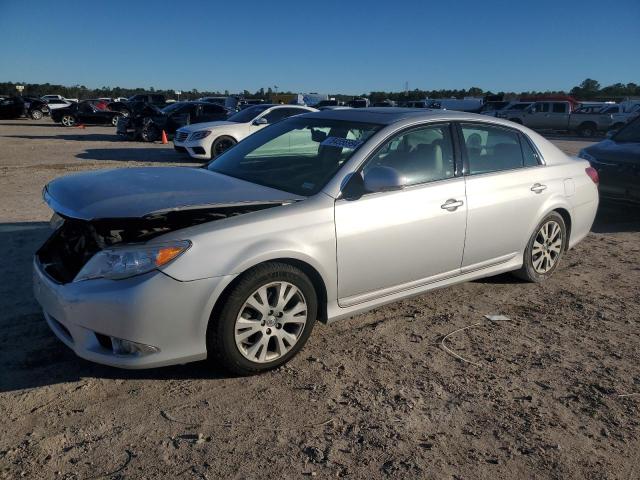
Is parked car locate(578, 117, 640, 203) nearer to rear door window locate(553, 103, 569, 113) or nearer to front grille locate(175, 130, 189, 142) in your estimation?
front grille locate(175, 130, 189, 142)

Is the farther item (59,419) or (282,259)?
(282,259)

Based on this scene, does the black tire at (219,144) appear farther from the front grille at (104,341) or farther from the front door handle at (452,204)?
the front grille at (104,341)

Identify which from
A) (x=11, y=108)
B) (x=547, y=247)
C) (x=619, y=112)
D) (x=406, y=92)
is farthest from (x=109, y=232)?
(x=406, y=92)

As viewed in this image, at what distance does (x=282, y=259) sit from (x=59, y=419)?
4.90 ft

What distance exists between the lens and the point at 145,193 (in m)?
3.45

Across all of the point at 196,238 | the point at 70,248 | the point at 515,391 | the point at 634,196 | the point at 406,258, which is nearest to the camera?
the point at 196,238

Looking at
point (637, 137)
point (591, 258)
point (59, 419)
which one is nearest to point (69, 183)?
point (59, 419)

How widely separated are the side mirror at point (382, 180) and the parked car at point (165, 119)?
16.2 meters

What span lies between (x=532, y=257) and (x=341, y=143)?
2225 millimetres

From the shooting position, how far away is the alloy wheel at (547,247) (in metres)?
5.05

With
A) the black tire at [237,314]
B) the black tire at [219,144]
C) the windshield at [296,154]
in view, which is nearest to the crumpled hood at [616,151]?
the windshield at [296,154]

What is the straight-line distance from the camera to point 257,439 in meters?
2.79

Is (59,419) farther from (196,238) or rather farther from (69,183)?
(69,183)

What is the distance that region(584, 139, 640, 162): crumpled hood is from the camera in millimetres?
7748
